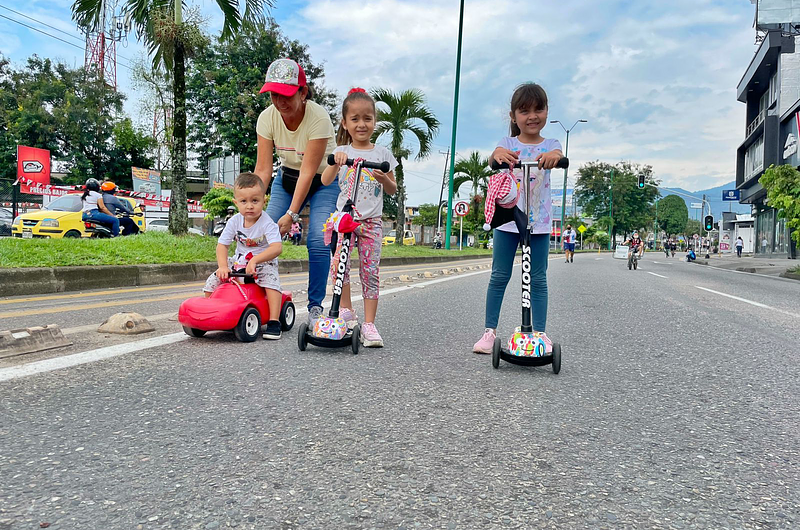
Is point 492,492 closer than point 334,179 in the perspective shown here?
Yes

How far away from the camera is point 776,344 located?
4.46m

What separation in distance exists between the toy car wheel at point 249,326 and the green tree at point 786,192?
16.6m

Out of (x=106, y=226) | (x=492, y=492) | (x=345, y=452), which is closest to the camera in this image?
(x=492, y=492)

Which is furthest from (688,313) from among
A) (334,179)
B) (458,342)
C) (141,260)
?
(141,260)

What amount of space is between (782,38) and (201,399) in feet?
133

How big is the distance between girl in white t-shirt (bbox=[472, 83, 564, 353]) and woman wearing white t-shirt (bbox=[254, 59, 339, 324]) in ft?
3.97

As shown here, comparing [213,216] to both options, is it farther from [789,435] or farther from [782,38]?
[782,38]

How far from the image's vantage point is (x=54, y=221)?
49.1 feet

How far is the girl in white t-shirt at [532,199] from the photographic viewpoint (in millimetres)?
3482

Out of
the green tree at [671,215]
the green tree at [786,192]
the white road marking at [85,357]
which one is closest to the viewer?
the white road marking at [85,357]

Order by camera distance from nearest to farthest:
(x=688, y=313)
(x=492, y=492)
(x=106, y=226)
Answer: (x=492, y=492) → (x=688, y=313) → (x=106, y=226)

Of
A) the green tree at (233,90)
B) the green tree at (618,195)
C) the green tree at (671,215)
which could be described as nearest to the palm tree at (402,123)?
the green tree at (233,90)

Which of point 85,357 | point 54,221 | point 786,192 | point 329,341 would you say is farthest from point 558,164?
point 786,192

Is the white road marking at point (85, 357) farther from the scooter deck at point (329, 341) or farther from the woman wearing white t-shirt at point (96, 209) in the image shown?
the woman wearing white t-shirt at point (96, 209)
